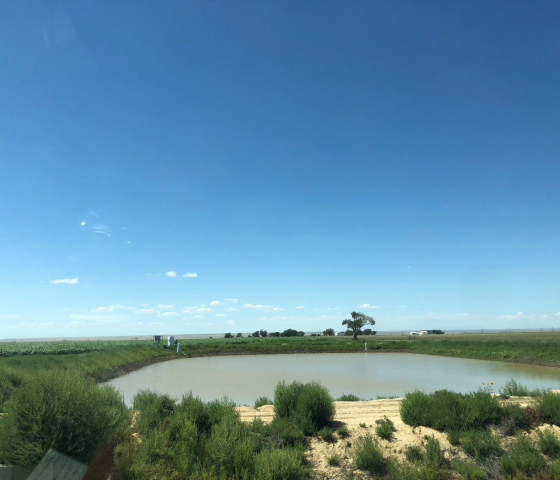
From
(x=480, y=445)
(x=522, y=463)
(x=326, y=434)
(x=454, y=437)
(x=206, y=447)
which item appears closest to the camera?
(x=522, y=463)

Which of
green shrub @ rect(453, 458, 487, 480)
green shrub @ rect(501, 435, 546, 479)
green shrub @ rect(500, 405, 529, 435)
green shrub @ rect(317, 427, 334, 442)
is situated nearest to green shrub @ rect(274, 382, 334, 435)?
green shrub @ rect(317, 427, 334, 442)

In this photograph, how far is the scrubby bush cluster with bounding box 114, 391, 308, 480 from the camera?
21.4 feet

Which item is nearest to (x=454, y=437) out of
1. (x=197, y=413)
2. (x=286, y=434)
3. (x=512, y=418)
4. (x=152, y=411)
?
(x=512, y=418)

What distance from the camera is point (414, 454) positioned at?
25.4 feet

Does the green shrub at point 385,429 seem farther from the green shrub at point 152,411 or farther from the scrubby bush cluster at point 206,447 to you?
the green shrub at point 152,411

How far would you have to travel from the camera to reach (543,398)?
9.88m

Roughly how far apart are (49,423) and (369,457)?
5.88 metres

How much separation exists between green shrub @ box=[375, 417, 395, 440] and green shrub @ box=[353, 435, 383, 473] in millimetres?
872

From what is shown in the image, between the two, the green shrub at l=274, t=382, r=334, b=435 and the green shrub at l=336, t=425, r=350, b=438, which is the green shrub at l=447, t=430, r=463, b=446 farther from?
the green shrub at l=274, t=382, r=334, b=435

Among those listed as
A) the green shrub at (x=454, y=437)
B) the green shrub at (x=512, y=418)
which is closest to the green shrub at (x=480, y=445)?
the green shrub at (x=454, y=437)

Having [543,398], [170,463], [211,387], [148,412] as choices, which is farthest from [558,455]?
[211,387]

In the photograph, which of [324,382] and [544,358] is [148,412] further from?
[544,358]

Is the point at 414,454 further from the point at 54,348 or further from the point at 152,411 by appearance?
the point at 54,348

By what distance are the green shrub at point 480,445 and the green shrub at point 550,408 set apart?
6.72 feet
